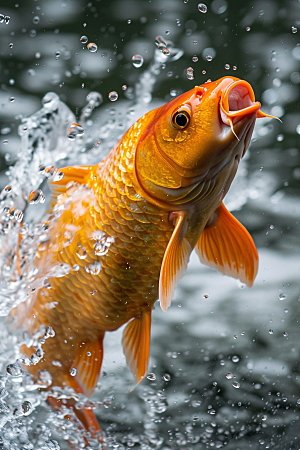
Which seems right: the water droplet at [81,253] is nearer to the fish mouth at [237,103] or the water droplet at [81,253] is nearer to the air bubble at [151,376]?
the fish mouth at [237,103]

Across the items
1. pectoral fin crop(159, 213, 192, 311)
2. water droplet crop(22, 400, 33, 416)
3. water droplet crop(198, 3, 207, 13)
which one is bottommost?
water droplet crop(22, 400, 33, 416)

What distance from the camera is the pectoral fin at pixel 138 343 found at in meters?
1.26

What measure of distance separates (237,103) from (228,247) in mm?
392

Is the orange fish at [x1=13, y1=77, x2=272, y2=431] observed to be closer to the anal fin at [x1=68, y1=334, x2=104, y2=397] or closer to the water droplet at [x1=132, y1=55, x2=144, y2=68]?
the anal fin at [x1=68, y1=334, x2=104, y2=397]

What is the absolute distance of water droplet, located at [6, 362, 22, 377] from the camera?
1.44m

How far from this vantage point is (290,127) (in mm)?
2703

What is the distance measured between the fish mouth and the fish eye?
0.08m

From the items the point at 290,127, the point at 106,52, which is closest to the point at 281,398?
the point at 290,127

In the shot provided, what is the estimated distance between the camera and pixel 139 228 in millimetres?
1120

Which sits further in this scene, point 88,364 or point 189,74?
point 189,74

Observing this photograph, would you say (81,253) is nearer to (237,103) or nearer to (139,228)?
(139,228)

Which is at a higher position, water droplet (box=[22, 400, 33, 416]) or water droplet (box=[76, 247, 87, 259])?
water droplet (box=[76, 247, 87, 259])

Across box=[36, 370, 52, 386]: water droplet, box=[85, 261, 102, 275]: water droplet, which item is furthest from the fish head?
box=[36, 370, 52, 386]: water droplet

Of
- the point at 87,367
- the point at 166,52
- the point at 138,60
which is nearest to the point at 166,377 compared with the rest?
the point at 87,367
